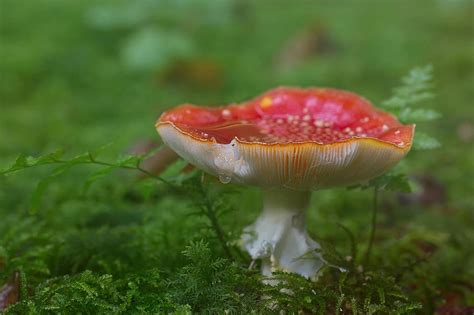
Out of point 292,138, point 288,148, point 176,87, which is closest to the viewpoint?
point 288,148

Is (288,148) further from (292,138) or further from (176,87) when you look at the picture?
(176,87)

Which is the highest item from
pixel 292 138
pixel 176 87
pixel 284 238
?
pixel 176 87

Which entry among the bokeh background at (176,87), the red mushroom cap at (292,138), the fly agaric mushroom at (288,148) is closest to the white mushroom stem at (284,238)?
the fly agaric mushroom at (288,148)

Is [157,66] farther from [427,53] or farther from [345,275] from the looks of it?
[345,275]

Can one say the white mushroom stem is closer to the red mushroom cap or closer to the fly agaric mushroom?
the fly agaric mushroom

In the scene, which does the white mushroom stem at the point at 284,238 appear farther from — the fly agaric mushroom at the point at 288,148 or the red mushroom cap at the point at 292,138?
the red mushroom cap at the point at 292,138

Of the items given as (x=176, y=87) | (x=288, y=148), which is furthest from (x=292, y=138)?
(x=176, y=87)
